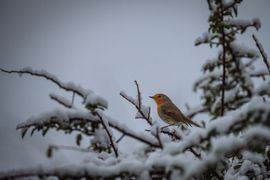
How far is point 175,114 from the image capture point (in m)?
5.23

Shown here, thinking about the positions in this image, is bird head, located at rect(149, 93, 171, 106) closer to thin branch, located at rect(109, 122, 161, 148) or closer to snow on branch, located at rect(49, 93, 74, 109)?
snow on branch, located at rect(49, 93, 74, 109)

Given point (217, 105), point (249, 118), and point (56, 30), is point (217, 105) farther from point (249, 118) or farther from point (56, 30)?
point (56, 30)

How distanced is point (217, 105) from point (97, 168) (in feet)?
7.91

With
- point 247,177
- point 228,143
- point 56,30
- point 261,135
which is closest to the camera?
point 261,135

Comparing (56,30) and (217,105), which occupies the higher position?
(56,30)

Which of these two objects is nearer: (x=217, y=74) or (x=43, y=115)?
(x=43, y=115)

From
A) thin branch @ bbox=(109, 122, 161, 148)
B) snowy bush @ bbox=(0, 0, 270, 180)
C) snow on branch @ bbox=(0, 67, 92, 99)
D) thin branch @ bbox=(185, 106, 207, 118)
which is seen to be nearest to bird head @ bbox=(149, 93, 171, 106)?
thin branch @ bbox=(185, 106, 207, 118)

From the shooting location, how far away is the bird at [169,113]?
500 centimetres

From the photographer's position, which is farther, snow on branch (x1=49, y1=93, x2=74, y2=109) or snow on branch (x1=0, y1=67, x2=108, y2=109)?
snow on branch (x1=49, y1=93, x2=74, y2=109)

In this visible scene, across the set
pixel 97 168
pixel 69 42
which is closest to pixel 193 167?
pixel 97 168

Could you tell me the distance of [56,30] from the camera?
6732 inches

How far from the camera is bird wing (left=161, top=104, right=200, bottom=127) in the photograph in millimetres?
4961

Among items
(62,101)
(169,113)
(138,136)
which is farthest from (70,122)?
(169,113)

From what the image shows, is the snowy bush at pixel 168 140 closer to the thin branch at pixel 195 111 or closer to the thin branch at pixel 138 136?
the thin branch at pixel 138 136
